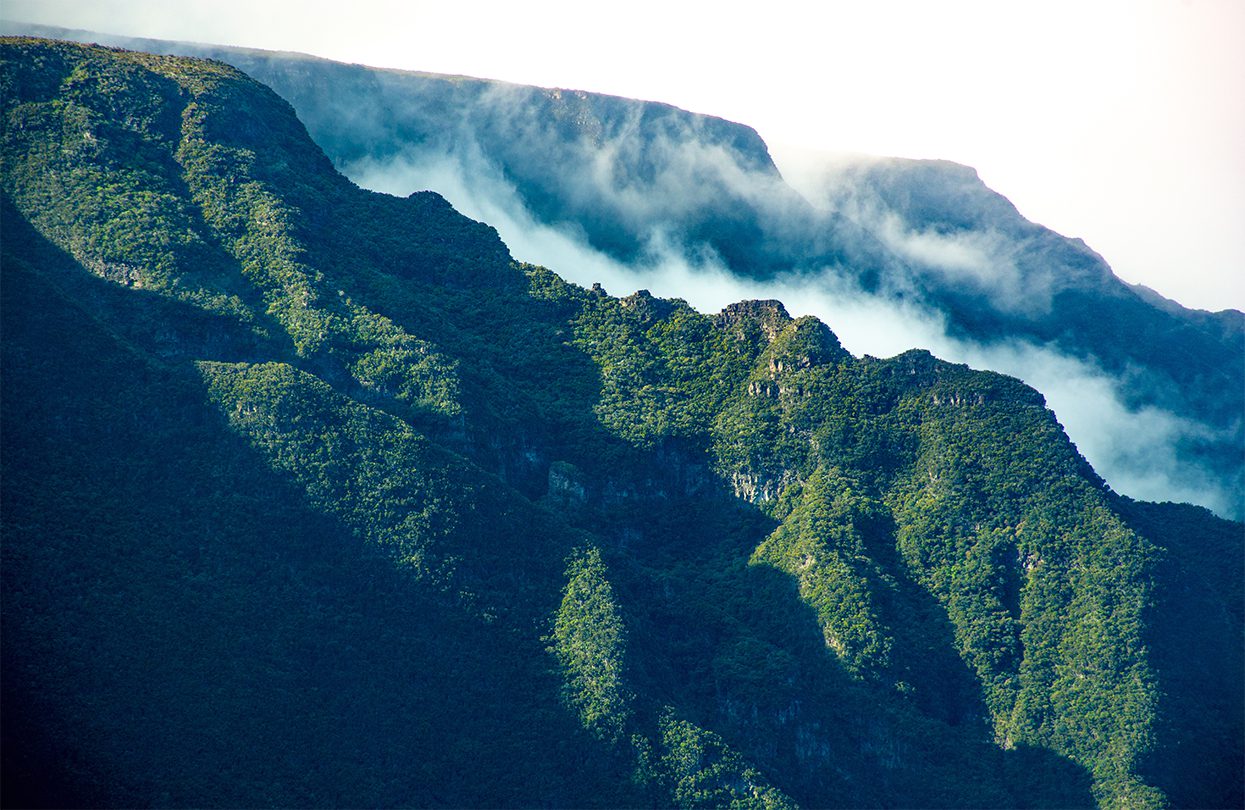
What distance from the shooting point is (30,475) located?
386ft

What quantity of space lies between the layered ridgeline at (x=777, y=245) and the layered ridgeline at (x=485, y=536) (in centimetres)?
1700

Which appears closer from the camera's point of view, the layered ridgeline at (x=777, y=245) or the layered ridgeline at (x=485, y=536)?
the layered ridgeline at (x=485, y=536)

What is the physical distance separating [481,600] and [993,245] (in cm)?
7912

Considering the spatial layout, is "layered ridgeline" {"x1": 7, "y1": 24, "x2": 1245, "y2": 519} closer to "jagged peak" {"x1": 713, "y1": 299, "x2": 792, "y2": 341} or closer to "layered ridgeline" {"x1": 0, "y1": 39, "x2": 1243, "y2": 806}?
"layered ridgeline" {"x1": 0, "y1": 39, "x2": 1243, "y2": 806}

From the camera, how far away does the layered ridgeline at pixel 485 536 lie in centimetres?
11556

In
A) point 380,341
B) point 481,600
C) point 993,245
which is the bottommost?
point 481,600

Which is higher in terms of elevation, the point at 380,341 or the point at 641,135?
the point at 641,135

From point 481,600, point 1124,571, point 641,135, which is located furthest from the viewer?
point 641,135

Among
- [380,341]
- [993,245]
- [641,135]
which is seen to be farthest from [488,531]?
[993,245]

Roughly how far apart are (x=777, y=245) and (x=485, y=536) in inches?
2396

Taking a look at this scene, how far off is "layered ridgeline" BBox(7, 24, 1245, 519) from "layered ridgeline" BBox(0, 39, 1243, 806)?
17.0 metres

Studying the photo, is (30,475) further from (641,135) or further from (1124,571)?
(641,135)

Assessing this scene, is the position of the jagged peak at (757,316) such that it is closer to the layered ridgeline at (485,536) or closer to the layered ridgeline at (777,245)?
the layered ridgeline at (485,536)

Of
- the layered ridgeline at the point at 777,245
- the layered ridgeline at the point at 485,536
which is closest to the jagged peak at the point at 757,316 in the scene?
the layered ridgeline at the point at 485,536
